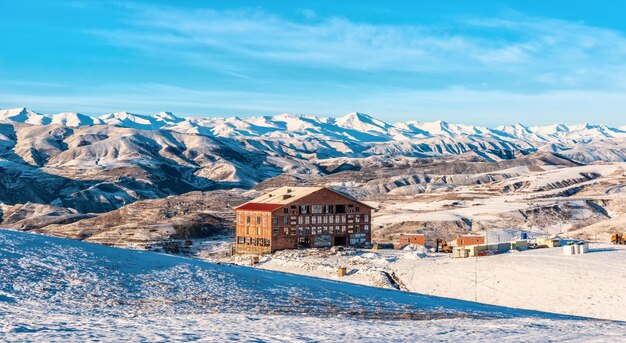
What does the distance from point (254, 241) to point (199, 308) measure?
65283 millimetres

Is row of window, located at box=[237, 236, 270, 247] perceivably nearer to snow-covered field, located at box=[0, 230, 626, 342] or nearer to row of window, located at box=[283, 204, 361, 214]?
row of window, located at box=[283, 204, 361, 214]

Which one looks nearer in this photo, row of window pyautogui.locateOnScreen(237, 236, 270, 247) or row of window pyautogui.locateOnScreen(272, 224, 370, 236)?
row of window pyautogui.locateOnScreen(237, 236, 270, 247)

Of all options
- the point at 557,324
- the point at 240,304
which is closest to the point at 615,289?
the point at 557,324

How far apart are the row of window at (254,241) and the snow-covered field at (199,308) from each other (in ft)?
159

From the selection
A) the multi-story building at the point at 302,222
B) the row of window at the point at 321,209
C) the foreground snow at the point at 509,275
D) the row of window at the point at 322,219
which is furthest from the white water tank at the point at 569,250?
the row of window at the point at 321,209

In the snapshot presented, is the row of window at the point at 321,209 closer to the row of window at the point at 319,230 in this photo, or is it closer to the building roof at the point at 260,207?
the building roof at the point at 260,207

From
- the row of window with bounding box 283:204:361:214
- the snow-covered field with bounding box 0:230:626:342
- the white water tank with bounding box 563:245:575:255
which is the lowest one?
the snow-covered field with bounding box 0:230:626:342

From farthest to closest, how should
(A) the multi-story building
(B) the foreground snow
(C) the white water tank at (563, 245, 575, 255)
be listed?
(A) the multi-story building, (C) the white water tank at (563, 245, 575, 255), (B) the foreground snow

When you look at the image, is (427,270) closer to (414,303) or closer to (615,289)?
(615,289)

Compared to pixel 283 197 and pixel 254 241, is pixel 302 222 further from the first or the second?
pixel 254 241

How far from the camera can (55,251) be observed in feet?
140

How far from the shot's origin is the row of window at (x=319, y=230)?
318 ft

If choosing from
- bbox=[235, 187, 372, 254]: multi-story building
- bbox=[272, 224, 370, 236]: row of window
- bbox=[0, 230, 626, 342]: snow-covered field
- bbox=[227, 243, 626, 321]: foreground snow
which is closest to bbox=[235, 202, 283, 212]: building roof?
bbox=[235, 187, 372, 254]: multi-story building

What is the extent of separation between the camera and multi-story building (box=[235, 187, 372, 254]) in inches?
3809
